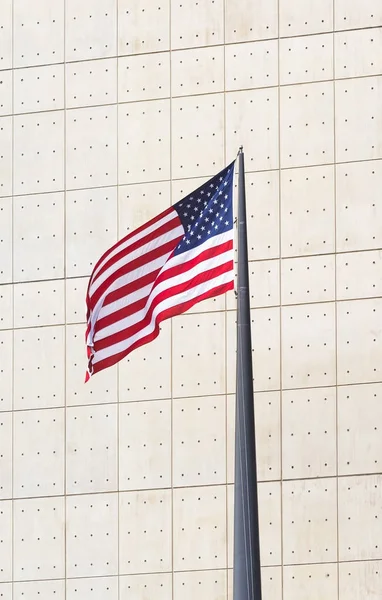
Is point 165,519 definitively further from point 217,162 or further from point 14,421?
point 217,162

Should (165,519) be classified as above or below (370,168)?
below

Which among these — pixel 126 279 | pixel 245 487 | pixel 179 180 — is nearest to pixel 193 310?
pixel 179 180

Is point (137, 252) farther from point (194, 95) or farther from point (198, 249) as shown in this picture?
point (194, 95)

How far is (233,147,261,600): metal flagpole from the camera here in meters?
14.9

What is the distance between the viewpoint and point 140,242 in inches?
657

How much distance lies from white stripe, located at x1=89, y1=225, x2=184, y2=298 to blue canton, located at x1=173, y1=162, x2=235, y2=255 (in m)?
0.11

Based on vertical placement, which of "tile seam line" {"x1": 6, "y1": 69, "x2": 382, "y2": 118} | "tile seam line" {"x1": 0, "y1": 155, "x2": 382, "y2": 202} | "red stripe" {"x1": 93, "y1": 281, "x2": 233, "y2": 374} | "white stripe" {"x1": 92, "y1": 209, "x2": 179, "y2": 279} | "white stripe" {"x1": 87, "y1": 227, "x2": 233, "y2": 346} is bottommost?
"red stripe" {"x1": 93, "y1": 281, "x2": 233, "y2": 374}

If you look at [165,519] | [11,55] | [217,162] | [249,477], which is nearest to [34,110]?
[11,55]

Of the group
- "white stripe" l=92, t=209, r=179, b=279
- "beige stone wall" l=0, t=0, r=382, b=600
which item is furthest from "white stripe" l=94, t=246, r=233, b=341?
"beige stone wall" l=0, t=0, r=382, b=600

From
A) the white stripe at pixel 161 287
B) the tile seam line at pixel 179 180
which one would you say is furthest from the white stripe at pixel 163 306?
the tile seam line at pixel 179 180

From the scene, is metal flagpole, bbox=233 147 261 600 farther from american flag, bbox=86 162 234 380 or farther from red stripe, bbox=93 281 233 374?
american flag, bbox=86 162 234 380

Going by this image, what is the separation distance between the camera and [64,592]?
23.5 metres

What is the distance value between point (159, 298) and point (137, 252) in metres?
0.60

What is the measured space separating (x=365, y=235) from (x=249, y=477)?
329 inches
